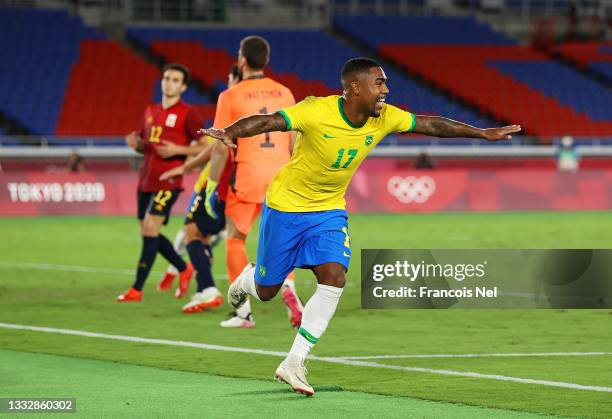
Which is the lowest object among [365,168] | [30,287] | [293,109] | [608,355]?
[365,168]

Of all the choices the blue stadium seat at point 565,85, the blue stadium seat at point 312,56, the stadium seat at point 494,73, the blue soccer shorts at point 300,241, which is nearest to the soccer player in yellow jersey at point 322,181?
the blue soccer shorts at point 300,241

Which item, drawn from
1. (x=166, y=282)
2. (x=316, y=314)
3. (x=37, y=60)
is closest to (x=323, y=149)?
(x=316, y=314)

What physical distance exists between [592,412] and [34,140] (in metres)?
35.3

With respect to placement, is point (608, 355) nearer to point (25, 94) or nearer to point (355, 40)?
point (25, 94)

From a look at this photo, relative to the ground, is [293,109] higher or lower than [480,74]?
higher

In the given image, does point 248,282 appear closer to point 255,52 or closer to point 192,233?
point 255,52

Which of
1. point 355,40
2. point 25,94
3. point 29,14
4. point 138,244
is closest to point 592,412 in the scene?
point 138,244

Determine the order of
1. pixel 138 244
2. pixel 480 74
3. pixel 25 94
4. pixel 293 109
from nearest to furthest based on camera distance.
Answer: pixel 293 109, pixel 138 244, pixel 25 94, pixel 480 74

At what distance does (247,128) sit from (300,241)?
1095 millimetres

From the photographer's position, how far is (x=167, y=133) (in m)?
14.3

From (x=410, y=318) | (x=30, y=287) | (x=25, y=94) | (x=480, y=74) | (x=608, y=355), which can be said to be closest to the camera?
(x=608, y=355)

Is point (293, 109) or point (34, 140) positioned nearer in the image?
point (293, 109)

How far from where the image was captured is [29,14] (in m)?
48.0

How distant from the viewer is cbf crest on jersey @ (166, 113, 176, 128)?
14.3m
